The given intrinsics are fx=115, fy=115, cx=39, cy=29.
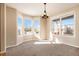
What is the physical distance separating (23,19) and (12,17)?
0.88 meters

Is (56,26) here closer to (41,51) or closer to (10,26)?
(41,51)

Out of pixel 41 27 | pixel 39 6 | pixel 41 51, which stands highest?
pixel 39 6

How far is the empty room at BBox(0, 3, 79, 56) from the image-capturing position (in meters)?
4.31

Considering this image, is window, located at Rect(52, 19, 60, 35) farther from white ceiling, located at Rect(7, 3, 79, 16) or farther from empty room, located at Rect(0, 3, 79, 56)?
white ceiling, located at Rect(7, 3, 79, 16)

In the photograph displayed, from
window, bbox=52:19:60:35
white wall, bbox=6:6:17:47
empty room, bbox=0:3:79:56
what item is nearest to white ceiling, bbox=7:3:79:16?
empty room, bbox=0:3:79:56

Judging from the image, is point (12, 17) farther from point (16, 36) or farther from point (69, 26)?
point (69, 26)

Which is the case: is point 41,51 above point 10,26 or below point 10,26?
below

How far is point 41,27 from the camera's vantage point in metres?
4.57

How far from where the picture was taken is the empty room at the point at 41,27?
4.31 metres

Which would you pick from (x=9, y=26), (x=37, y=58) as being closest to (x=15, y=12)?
(x=9, y=26)

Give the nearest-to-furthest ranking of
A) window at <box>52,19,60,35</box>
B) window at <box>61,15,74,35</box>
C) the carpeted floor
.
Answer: the carpeted floor
window at <box>61,15,74,35</box>
window at <box>52,19,60,35</box>

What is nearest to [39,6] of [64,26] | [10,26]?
[10,26]

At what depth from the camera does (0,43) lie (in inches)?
136

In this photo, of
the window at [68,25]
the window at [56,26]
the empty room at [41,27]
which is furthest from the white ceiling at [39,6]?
the window at [56,26]
